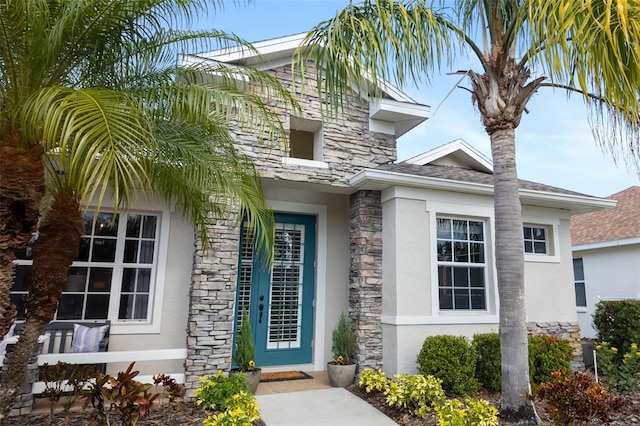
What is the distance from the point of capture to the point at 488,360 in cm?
649

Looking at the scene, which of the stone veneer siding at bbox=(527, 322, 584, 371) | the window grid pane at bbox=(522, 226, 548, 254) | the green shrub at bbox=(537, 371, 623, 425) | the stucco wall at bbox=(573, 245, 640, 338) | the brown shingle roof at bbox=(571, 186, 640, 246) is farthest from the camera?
the brown shingle roof at bbox=(571, 186, 640, 246)

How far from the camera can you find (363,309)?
7004 mm

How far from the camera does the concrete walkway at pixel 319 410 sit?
5.09 meters

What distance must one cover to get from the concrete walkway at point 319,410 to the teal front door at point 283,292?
1.39 m

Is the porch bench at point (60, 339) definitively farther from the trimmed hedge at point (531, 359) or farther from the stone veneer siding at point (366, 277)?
the trimmed hedge at point (531, 359)

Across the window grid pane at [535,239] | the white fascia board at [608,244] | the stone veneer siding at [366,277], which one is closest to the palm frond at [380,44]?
the stone veneer siding at [366,277]

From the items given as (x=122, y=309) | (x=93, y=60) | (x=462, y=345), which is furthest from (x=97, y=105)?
(x=462, y=345)

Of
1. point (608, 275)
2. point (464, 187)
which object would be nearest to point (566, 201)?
point (464, 187)

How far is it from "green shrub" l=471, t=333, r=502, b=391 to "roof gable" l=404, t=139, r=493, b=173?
3799 millimetres

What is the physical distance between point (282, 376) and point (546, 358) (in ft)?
15.1

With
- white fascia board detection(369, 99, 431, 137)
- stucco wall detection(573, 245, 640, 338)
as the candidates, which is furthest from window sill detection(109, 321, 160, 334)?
stucco wall detection(573, 245, 640, 338)

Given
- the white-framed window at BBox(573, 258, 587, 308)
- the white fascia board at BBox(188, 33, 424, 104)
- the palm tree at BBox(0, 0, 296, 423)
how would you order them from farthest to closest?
the white-framed window at BBox(573, 258, 587, 308)
the white fascia board at BBox(188, 33, 424, 104)
the palm tree at BBox(0, 0, 296, 423)

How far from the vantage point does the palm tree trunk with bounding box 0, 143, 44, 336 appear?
11.2 ft

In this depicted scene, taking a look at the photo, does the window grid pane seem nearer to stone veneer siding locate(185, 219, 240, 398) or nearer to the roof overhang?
the roof overhang
